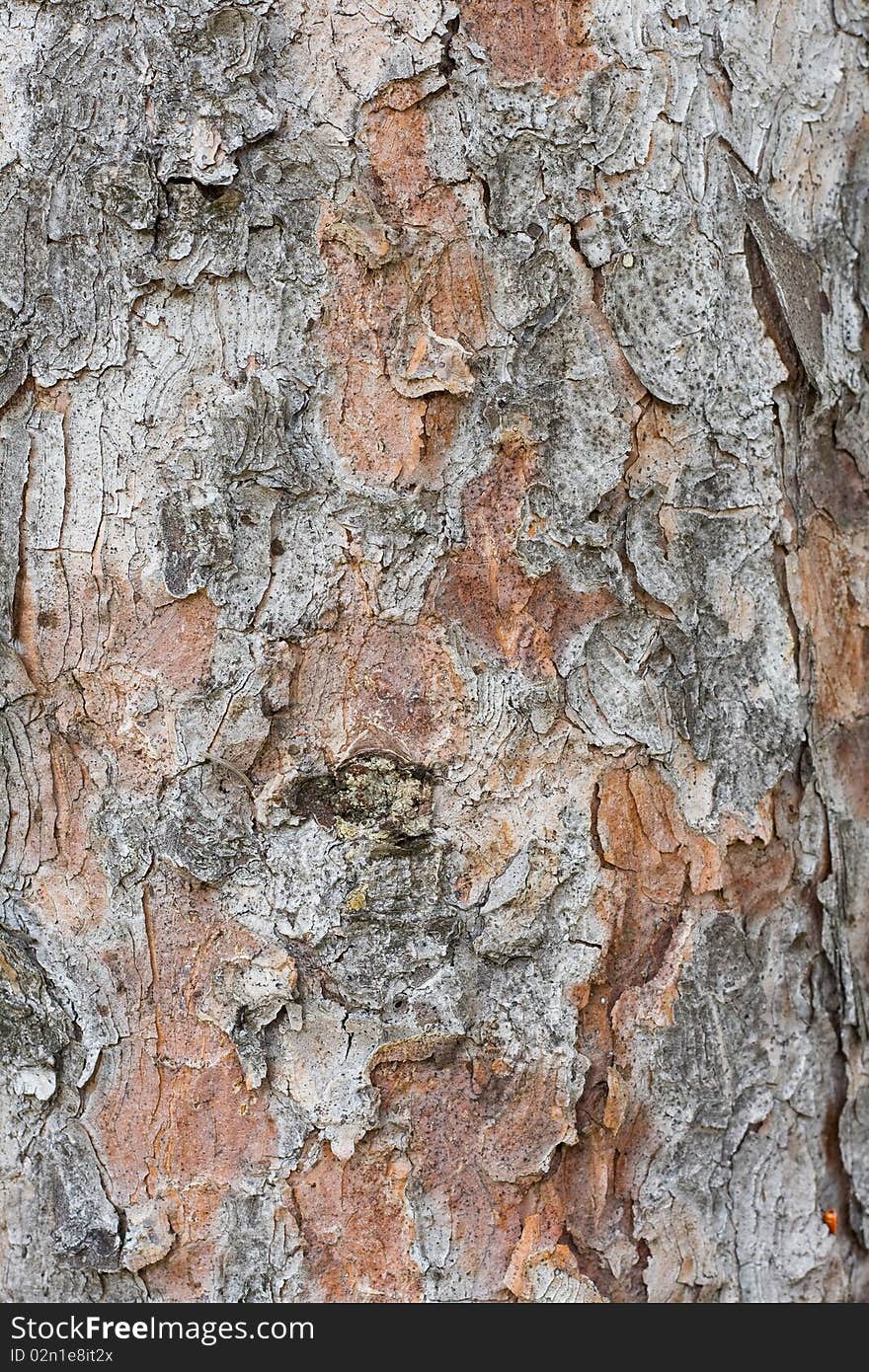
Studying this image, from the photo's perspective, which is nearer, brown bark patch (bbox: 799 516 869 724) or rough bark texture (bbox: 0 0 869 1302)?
rough bark texture (bbox: 0 0 869 1302)

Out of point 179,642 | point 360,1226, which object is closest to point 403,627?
point 179,642

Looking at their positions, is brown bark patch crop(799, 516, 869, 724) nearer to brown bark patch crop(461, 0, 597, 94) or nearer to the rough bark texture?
the rough bark texture

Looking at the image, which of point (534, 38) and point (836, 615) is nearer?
point (534, 38)

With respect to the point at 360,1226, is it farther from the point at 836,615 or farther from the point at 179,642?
the point at 836,615

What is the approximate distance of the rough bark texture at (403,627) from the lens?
117cm

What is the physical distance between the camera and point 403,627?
3.97ft

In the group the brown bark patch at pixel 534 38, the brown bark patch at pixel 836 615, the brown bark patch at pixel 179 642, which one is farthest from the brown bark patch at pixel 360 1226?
the brown bark patch at pixel 534 38

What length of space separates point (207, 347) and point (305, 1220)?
1018mm

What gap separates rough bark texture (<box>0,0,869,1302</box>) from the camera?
117 centimetres

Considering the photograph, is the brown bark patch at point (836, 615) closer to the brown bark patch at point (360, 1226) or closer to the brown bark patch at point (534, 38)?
the brown bark patch at point (534, 38)

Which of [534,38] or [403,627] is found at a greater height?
[534,38]

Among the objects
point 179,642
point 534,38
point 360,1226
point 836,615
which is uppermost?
point 534,38

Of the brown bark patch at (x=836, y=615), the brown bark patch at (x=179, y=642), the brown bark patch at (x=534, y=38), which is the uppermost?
the brown bark patch at (x=534, y=38)

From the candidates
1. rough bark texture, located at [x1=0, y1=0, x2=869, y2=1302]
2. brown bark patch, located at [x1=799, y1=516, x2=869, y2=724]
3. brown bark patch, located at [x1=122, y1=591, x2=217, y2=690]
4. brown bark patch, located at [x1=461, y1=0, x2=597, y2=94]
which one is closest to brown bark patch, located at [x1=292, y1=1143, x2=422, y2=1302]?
rough bark texture, located at [x1=0, y1=0, x2=869, y2=1302]
